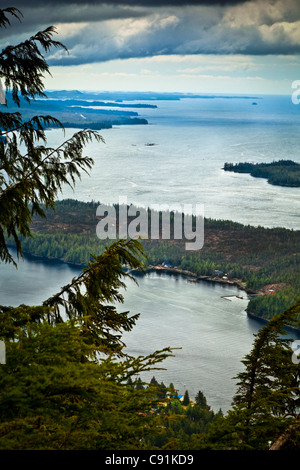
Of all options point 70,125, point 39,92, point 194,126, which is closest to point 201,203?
point 70,125

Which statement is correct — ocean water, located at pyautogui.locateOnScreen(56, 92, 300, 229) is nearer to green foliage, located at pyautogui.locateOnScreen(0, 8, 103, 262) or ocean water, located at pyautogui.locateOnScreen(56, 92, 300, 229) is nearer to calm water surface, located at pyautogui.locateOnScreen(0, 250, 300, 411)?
calm water surface, located at pyautogui.locateOnScreen(0, 250, 300, 411)

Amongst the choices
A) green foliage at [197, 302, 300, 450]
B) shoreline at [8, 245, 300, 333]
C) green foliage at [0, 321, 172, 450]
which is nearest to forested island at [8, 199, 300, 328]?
shoreline at [8, 245, 300, 333]

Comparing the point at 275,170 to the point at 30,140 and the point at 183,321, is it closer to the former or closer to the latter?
the point at 183,321

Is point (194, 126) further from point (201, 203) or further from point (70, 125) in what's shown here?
point (201, 203)

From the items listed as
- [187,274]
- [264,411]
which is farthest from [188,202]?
[264,411]

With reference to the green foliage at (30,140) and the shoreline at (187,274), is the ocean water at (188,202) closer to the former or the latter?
the shoreline at (187,274)
